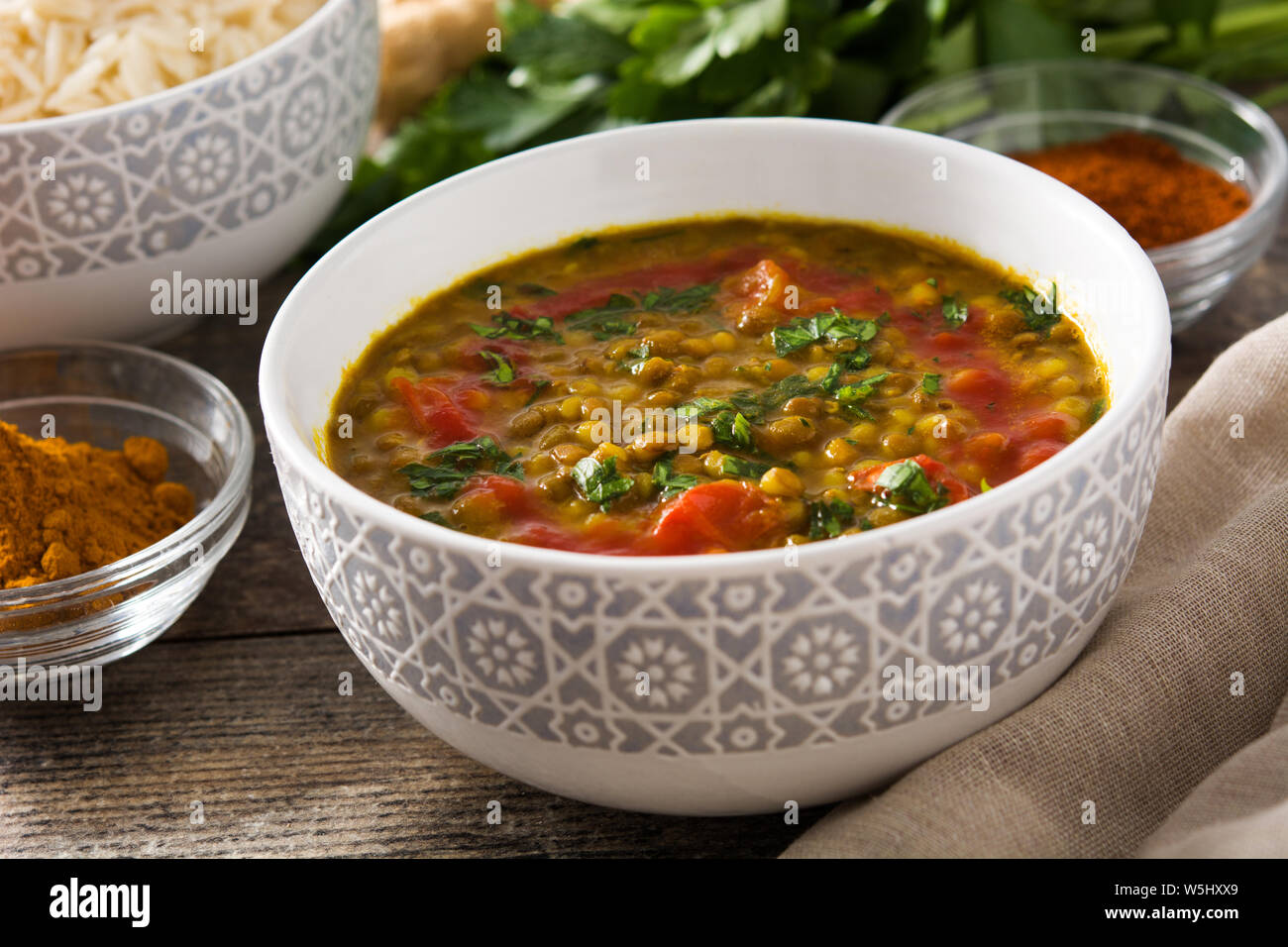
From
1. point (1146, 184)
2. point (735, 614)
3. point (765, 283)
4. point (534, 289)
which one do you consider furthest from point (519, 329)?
point (1146, 184)

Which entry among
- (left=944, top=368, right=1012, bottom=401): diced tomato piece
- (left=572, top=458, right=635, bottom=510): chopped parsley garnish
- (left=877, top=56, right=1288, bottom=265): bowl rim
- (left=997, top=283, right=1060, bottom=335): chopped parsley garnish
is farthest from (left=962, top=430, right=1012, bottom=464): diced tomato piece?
(left=877, top=56, right=1288, bottom=265): bowl rim

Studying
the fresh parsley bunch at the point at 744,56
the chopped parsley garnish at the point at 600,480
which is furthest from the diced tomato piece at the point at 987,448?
the fresh parsley bunch at the point at 744,56

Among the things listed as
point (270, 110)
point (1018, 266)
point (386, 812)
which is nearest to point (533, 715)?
point (386, 812)

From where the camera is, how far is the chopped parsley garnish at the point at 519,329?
2709mm

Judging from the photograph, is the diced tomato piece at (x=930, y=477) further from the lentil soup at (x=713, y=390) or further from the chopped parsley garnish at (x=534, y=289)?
the chopped parsley garnish at (x=534, y=289)

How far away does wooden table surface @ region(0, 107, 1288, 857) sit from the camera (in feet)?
7.48

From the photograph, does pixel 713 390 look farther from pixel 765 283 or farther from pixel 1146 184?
pixel 1146 184

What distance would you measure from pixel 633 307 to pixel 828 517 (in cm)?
81

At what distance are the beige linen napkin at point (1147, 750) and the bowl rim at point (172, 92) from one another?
201cm

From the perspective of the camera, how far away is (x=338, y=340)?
8.38 feet

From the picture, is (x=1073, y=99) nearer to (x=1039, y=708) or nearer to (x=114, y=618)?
(x=1039, y=708)

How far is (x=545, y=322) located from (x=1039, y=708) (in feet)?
3.73

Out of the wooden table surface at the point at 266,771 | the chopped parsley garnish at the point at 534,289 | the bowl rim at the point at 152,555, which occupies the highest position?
the chopped parsley garnish at the point at 534,289

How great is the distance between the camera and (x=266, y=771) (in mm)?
2455
